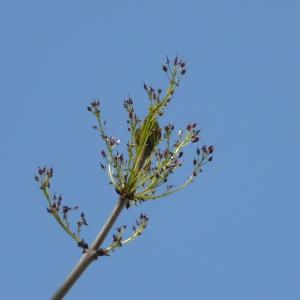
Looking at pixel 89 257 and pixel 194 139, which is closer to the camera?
pixel 89 257

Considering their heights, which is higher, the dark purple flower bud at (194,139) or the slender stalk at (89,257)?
the dark purple flower bud at (194,139)

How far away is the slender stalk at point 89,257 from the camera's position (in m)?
7.56

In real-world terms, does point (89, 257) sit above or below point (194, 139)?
below

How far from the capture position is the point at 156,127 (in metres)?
8.88

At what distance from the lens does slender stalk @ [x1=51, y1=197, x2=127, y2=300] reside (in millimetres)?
7562

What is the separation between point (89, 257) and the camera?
7.87 m

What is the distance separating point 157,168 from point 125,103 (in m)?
1.18

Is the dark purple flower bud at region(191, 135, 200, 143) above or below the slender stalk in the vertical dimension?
above

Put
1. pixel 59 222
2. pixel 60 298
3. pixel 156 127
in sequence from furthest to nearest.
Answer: pixel 156 127 → pixel 59 222 → pixel 60 298

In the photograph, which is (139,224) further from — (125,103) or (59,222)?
(125,103)

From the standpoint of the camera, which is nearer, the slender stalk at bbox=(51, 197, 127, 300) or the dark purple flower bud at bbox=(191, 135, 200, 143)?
the slender stalk at bbox=(51, 197, 127, 300)

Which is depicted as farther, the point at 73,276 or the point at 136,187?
the point at 136,187

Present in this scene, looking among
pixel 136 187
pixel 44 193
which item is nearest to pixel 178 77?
pixel 136 187

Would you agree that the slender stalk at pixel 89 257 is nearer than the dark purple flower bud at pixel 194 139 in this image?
Yes
